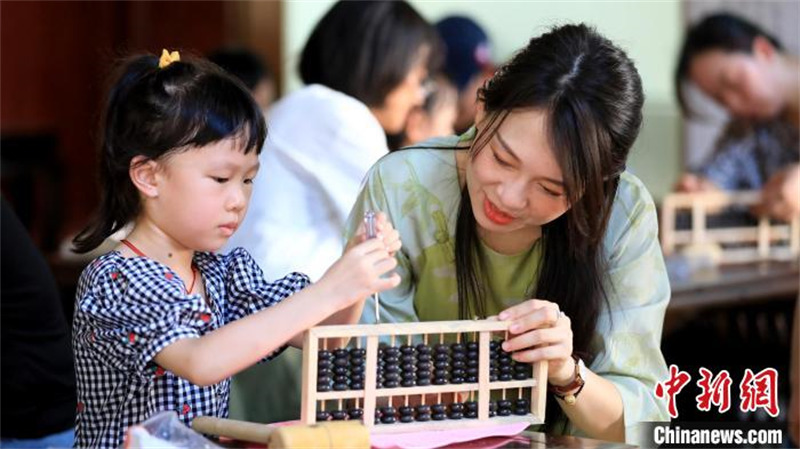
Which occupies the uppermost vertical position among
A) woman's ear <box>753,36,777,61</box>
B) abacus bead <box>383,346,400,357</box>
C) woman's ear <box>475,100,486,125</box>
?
woman's ear <box>753,36,777,61</box>

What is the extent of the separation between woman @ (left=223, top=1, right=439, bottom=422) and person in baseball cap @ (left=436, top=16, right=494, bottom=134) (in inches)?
58.8

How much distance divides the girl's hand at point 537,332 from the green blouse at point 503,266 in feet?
1.01

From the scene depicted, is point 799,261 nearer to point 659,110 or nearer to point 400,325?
point 659,110

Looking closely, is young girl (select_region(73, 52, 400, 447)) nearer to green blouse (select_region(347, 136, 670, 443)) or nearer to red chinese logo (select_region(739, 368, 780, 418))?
green blouse (select_region(347, 136, 670, 443))

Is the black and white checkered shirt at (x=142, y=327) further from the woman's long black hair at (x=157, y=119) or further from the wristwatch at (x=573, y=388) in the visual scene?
the wristwatch at (x=573, y=388)

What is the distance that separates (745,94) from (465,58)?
1.11m

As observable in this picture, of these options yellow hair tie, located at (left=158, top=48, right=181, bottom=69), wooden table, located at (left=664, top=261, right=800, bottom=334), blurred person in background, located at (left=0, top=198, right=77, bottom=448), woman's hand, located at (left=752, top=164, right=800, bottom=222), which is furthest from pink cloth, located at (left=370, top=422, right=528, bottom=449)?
woman's hand, located at (left=752, top=164, right=800, bottom=222)

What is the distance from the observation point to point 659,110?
611 cm

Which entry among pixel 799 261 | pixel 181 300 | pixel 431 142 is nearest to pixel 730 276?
pixel 799 261

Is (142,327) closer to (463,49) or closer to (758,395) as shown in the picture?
(758,395)

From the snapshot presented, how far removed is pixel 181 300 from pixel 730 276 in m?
2.66

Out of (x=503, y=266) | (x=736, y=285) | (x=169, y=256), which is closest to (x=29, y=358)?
(x=169, y=256)

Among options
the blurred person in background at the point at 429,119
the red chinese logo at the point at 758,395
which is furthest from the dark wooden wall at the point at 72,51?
the red chinese logo at the point at 758,395

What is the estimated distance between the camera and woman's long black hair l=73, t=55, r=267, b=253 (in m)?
1.82
